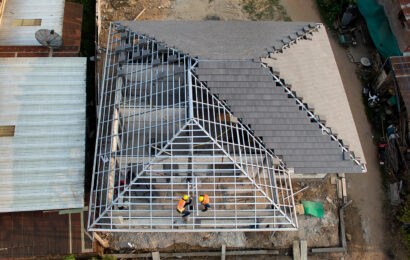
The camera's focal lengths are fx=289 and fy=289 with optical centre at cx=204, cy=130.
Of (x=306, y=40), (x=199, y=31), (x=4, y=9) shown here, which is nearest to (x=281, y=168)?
(x=306, y=40)

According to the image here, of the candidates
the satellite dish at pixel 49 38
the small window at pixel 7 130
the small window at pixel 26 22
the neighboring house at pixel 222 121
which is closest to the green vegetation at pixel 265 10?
the neighboring house at pixel 222 121

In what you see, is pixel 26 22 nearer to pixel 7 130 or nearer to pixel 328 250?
pixel 7 130

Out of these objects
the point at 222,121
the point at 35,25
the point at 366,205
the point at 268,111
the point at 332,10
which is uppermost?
the point at 332,10

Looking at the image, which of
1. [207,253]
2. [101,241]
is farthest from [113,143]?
[207,253]

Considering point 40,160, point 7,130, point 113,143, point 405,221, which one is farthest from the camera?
point 405,221

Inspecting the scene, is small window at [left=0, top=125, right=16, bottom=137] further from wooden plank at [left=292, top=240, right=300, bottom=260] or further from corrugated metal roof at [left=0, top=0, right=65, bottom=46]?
wooden plank at [left=292, top=240, right=300, bottom=260]

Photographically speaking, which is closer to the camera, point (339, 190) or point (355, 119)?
point (339, 190)

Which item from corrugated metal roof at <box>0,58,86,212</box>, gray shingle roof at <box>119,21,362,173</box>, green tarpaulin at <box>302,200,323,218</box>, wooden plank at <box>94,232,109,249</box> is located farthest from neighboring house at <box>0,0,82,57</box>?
green tarpaulin at <box>302,200,323,218</box>
